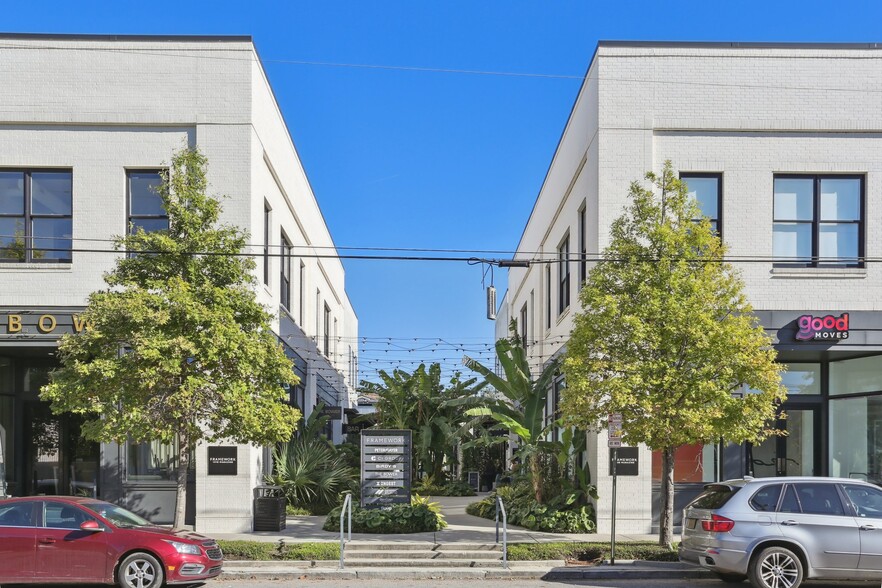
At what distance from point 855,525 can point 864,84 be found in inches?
391

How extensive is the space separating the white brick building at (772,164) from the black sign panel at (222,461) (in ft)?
23.0

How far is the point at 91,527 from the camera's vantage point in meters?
11.6

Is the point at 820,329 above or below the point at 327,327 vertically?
below

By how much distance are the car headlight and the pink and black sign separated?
1185 centimetres

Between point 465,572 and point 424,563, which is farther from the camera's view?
point 424,563

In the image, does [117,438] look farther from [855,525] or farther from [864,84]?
[864,84]

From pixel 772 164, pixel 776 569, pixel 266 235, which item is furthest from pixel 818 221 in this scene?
pixel 266 235

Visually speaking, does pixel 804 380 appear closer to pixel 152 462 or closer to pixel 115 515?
pixel 152 462

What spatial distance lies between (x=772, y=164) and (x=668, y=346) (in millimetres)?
5610

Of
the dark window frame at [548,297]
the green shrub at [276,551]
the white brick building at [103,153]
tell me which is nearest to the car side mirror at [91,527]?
the green shrub at [276,551]

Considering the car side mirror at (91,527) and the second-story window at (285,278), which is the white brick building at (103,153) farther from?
the car side mirror at (91,527)

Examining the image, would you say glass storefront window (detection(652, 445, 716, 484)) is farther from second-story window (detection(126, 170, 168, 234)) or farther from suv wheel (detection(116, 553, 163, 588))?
second-story window (detection(126, 170, 168, 234))

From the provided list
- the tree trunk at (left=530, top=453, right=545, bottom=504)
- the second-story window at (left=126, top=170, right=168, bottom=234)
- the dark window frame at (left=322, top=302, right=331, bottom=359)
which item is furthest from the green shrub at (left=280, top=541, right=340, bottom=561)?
the dark window frame at (left=322, top=302, right=331, bottom=359)

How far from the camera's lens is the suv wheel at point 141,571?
11.6m
